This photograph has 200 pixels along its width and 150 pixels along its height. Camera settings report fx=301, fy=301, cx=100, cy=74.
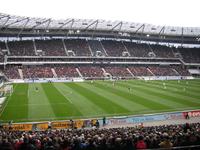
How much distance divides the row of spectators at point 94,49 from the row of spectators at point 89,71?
5693 mm

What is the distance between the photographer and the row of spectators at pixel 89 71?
79.2 m

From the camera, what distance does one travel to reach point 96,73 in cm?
8581

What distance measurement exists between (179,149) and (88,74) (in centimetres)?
7359

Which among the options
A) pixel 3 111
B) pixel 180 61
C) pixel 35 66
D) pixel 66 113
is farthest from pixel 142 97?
pixel 180 61

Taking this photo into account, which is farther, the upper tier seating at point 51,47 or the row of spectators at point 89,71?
the upper tier seating at point 51,47

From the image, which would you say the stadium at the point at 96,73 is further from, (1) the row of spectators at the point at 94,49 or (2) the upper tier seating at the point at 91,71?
(2) the upper tier seating at the point at 91,71

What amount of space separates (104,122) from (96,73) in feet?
178

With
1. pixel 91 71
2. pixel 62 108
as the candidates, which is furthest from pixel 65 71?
pixel 62 108

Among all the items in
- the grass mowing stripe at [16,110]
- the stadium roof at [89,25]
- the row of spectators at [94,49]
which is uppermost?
the stadium roof at [89,25]

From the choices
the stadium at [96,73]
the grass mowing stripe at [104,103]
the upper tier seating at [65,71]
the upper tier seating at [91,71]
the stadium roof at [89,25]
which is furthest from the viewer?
the upper tier seating at [91,71]

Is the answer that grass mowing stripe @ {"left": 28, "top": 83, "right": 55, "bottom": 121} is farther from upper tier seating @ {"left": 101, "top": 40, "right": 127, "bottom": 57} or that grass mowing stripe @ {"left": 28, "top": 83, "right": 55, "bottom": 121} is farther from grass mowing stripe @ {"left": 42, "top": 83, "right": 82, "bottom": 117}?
upper tier seating @ {"left": 101, "top": 40, "right": 127, "bottom": 57}

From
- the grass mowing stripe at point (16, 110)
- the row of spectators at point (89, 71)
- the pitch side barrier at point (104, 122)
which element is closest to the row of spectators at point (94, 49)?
the row of spectators at point (89, 71)

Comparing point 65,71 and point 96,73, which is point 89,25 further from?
point 65,71

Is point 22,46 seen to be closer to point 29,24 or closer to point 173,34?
point 29,24
